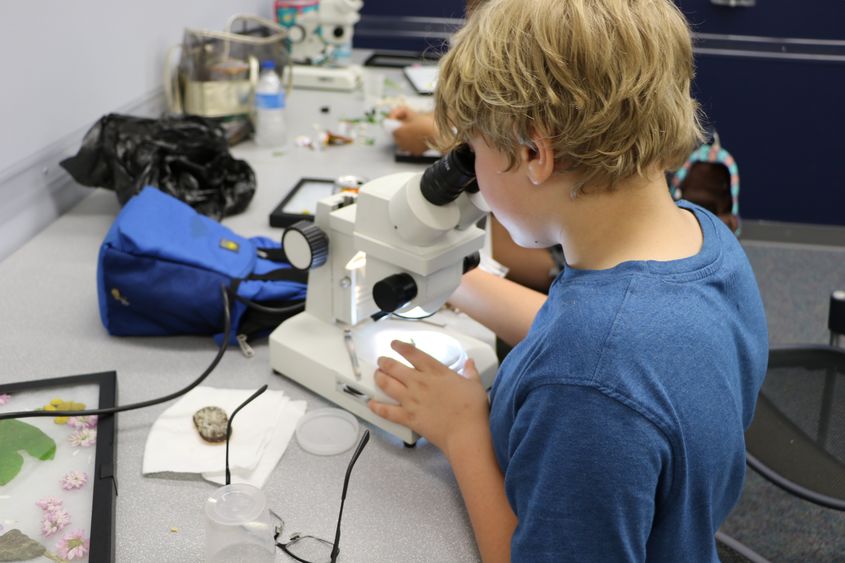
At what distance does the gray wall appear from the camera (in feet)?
4.53

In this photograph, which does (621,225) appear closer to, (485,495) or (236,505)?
(485,495)

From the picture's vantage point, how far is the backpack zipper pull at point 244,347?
1127mm

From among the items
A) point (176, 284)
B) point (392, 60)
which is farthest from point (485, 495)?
point (392, 60)

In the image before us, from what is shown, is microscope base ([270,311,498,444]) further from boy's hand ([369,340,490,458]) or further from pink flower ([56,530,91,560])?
pink flower ([56,530,91,560])

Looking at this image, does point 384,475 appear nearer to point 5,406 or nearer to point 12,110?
point 5,406

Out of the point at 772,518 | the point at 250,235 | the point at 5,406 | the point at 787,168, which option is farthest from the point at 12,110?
the point at 787,168

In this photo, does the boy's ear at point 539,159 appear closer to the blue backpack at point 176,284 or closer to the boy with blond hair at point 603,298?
the boy with blond hair at point 603,298

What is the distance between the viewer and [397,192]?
871 millimetres

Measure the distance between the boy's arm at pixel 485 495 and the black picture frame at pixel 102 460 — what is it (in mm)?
382

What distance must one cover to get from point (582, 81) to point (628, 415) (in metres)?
0.32

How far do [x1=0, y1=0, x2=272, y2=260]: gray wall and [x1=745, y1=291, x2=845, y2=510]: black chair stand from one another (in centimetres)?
145

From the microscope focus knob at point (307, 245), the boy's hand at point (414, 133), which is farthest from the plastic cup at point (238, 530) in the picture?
the boy's hand at point (414, 133)

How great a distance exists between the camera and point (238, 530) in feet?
2.43

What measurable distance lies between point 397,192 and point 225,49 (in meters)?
1.40
